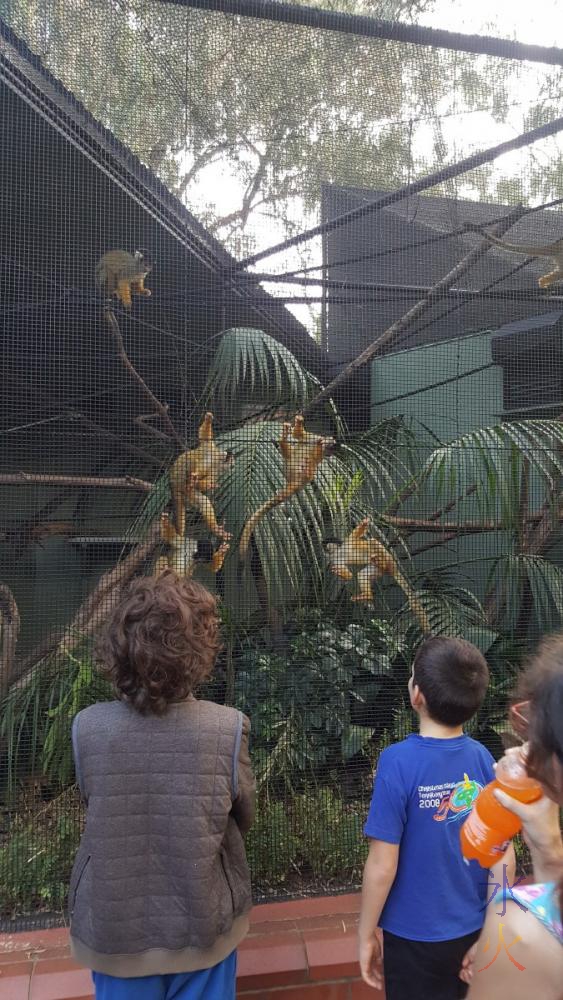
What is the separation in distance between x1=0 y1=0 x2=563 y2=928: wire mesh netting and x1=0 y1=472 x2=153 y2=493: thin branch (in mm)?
23

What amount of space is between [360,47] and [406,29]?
0.94ft

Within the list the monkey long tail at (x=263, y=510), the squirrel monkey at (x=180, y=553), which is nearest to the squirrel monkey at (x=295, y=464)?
the monkey long tail at (x=263, y=510)

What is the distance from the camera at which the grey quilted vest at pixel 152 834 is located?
4.03 feet

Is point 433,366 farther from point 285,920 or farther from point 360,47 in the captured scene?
point 285,920

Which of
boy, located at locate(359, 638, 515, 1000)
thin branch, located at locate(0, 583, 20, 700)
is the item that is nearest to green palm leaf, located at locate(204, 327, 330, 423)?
thin branch, located at locate(0, 583, 20, 700)

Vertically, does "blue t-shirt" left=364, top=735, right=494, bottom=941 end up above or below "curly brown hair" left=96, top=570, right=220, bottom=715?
below

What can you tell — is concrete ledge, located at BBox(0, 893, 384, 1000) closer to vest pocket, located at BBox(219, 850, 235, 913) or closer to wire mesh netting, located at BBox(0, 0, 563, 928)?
wire mesh netting, located at BBox(0, 0, 563, 928)

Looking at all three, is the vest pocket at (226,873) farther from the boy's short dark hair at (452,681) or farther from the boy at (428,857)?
the boy's short dark hair at (452,681)

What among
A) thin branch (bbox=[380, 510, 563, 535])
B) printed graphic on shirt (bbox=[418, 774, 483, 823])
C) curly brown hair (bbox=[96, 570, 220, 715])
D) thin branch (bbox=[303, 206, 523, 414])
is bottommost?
printed graphic on shirt (bbox=[418, 774, 483, 823])

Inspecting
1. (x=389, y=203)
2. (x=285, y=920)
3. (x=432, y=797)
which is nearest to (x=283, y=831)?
(x=285, y=920)

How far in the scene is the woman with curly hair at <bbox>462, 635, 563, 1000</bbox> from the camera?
30.5 inches

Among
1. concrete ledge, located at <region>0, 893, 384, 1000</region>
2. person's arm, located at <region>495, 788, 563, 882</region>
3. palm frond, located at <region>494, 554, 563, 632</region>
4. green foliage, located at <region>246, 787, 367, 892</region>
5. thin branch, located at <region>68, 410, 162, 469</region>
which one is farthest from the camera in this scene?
thin branch, located at <region>68, 410, 162, 469</region>

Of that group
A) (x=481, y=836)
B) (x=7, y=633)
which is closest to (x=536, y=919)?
(x=481, y=836)

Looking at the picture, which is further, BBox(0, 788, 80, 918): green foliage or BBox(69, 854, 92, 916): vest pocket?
BBox(0, 788, 80, 918): green foliage
